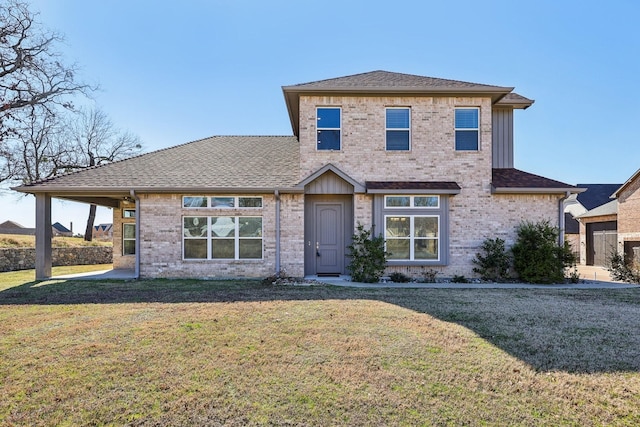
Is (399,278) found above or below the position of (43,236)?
below

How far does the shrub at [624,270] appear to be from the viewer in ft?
37.7

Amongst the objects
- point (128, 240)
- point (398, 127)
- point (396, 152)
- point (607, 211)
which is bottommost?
point (128, 240)

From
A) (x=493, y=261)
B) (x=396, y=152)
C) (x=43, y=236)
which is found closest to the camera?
(x=493, y=261)

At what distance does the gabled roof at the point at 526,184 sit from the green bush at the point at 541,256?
3.74ft

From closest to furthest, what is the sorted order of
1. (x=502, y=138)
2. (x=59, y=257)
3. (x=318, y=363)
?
(x=318, y=363) → (x=502, y=138) → (x=59, y=257)

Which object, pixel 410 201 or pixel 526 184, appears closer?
pixel 410 201

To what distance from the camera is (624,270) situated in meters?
11.8

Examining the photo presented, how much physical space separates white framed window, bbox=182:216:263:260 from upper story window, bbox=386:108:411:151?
16.5ft

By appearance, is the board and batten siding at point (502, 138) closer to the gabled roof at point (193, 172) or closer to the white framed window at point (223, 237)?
the gabled roof at point (193, 172)

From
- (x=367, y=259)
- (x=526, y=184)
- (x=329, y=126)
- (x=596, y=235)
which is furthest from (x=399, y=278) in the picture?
Answer: (x=596, y=235)

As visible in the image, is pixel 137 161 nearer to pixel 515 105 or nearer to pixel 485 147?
pixel 485 147

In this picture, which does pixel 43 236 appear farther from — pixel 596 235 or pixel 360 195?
pixel 596 235

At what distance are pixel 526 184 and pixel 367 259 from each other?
575 centimetres

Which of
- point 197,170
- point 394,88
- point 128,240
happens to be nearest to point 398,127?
point 394,88
